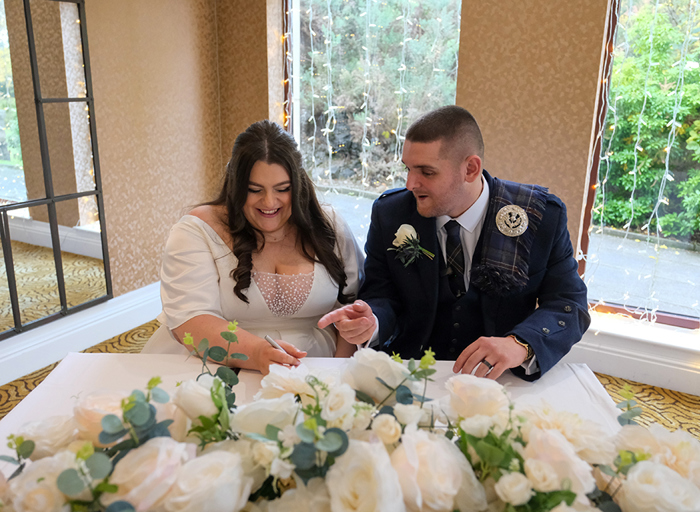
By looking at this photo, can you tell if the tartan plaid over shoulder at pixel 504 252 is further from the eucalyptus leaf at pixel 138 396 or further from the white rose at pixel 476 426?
the eucalyptus leaf at pixel 138 396

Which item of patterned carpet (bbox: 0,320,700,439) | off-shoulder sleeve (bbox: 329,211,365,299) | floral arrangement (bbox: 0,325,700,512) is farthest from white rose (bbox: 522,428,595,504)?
patterned carpet (bbox: 0,320,700,439)

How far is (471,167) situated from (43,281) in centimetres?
234

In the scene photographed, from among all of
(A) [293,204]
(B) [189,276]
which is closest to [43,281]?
(B) [189,276]

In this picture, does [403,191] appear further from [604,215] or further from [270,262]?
[604,215]

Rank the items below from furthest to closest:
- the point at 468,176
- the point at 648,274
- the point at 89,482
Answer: the point at 648,274
the point at 468,176
the point at 89,482

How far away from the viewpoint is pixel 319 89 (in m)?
3.86

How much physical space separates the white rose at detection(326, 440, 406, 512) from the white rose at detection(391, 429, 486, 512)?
2 cm

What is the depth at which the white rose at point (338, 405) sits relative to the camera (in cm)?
60

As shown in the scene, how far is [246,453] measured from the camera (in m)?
0.61

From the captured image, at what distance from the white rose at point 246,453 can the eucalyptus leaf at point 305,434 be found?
6cm

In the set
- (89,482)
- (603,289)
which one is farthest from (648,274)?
(89,482)

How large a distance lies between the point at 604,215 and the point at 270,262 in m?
2.11

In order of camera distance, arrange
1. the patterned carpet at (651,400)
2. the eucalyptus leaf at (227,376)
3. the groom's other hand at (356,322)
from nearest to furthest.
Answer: the eucalyptus leaf at (227,376) < the groom's other hand at (356,322) < the patterned carpet at (651,400)

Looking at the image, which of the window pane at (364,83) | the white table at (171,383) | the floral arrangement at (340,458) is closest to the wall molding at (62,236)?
the window pane at (364,83)
